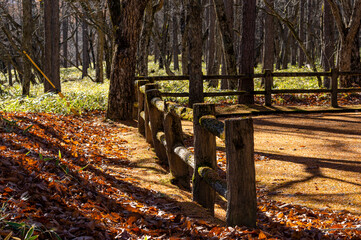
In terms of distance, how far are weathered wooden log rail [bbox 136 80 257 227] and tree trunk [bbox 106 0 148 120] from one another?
390 cm

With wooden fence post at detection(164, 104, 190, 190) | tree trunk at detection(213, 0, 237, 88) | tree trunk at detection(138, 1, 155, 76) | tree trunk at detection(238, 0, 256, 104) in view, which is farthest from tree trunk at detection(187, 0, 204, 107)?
wooden fence post at detection(164, 104, 190, 190)

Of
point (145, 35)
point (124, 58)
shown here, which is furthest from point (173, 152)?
point (145, 35)

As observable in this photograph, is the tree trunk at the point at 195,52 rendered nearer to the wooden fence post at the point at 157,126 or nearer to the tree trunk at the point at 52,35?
the wooden fence post at the point at 157,126

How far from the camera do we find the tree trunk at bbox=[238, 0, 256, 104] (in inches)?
507

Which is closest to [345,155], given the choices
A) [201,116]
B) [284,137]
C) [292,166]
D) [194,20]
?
[292,166]

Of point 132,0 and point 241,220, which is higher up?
point 132,0

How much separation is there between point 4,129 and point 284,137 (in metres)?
6.28

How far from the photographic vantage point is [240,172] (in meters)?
3.44

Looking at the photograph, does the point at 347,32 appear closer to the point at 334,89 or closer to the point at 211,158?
the point at 334,89

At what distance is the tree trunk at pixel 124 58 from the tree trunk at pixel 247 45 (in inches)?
154

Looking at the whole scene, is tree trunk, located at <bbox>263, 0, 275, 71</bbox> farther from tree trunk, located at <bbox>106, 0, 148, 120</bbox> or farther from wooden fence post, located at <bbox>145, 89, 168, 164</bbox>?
wooden fence post, located at <bbox>145, 89, 168, 164</bbox>

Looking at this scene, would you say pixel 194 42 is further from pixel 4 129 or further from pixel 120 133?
pixel 4 129

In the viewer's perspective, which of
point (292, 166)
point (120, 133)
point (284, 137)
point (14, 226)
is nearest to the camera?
point (14, 226)

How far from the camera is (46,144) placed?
22.2 ft
